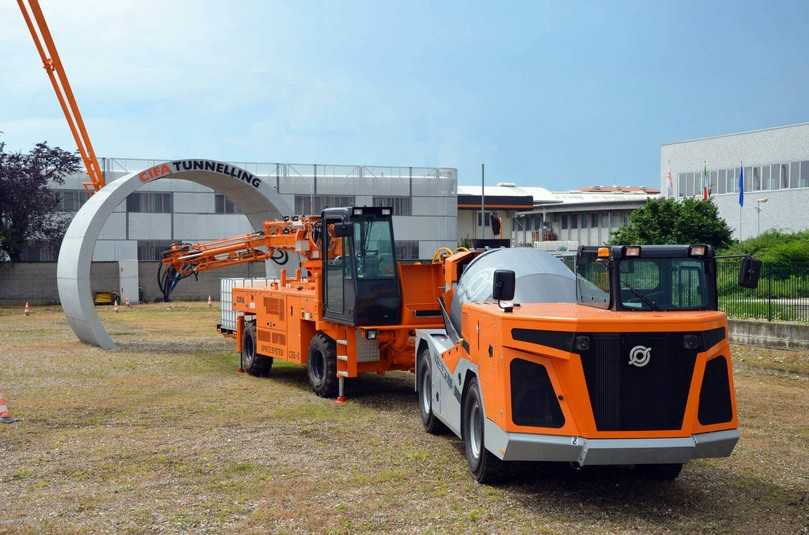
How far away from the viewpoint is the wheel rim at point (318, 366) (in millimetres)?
15578

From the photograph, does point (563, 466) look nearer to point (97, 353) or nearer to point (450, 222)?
Result: point (97, 353)

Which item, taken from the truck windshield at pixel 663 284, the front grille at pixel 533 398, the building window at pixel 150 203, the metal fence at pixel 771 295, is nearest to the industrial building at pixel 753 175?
the metal fence at pixel 771 295

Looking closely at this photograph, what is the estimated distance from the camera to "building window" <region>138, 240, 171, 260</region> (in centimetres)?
5306

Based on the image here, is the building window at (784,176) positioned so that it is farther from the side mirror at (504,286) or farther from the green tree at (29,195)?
the side mirror at (504,286)

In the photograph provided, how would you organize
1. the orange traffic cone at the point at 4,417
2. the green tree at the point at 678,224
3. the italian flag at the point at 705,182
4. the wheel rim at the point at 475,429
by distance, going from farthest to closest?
the italian flag at the point at 705,182 → the green tree at the point at 678,224 → the orange traffic cone at the point at 4,417 → the wheel rim at the point at 475,429

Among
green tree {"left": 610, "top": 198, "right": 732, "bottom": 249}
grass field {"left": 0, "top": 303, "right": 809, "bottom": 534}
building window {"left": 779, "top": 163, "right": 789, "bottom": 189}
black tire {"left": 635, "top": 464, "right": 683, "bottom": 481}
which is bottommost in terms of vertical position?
grass field {"left": 0, "top": 303, "right": 809, "bottom": 534}

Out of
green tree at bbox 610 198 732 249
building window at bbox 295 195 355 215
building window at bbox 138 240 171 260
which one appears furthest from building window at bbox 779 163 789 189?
building window at bbox 138 240 171 260

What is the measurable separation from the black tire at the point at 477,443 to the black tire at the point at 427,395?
189 cm

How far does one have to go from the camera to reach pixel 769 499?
8.91 meters

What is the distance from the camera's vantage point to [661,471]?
31.0ft

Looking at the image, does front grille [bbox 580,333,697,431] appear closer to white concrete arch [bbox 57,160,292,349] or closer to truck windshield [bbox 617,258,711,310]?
truck windshield [bbox 617,258,711,310]

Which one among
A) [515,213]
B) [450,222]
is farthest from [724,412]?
[515,213]

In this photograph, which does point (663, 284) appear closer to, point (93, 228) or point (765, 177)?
point (93, 228)

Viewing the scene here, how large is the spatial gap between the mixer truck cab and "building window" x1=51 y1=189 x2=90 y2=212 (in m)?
49.2
